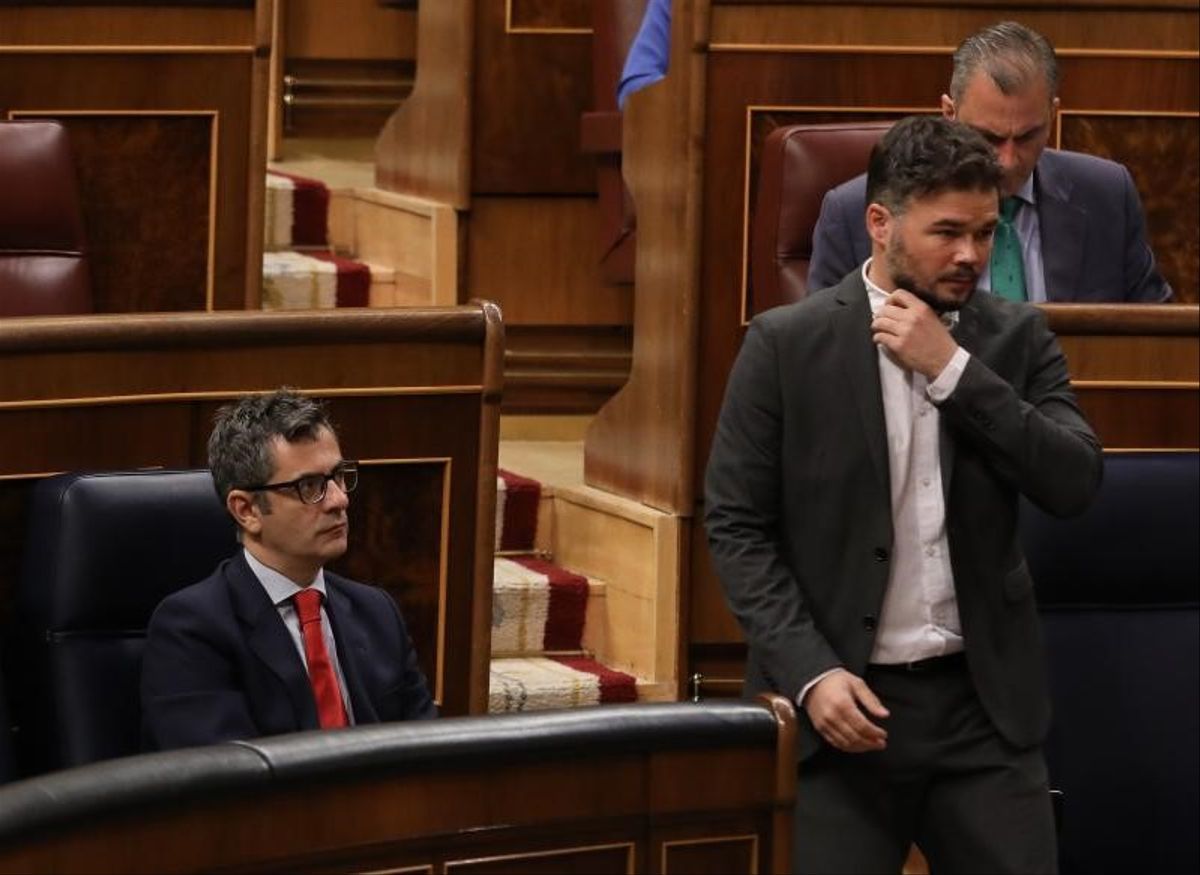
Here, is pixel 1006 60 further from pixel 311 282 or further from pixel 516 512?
pixel 311 282

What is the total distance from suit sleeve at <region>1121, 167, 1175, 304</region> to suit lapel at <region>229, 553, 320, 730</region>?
605 millimetres

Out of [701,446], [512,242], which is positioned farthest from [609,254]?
[701,446]

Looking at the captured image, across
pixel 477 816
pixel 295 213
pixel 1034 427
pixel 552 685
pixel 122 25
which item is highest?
pixel 122 25

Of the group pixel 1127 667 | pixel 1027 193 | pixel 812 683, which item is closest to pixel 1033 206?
pixel 1027 193

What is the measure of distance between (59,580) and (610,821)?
0.49m

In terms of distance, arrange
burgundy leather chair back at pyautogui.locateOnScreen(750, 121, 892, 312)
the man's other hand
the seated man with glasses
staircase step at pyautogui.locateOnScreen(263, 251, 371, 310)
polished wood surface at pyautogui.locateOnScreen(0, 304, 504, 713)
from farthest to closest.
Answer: staircase step at pyautogui.locateOnScreen(263, 251, 371, 310) → burgundy leather chair back at pyautogui.locateOnScreen(750, 121, 892, 312) → polished wood surface at pyautogui.locateOnScreen(0, 304, 504, 713) → the seated man with glasses → the man's other hand

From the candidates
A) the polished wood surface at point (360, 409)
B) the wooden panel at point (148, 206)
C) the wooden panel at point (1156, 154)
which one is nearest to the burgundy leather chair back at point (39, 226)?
the wooden panel at point (148, 206)

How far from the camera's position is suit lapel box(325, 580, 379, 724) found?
3.98ft

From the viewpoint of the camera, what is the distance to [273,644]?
1.19 metres

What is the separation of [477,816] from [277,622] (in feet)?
1.35

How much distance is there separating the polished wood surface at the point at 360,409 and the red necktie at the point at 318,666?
0.19 meters

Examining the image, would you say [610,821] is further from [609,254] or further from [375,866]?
[609,254]

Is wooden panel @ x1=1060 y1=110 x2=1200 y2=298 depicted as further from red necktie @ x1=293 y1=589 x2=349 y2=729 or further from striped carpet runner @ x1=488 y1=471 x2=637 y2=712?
red necktie @ x1=293 y1=589 x2=349 y2=729

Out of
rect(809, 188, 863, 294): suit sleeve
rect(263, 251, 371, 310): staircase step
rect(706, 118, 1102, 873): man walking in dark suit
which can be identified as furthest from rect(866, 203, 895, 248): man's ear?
rect(263, 251, 371, 310): staircase step
